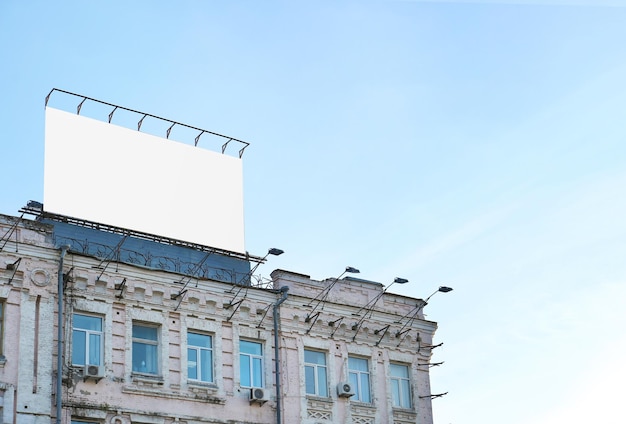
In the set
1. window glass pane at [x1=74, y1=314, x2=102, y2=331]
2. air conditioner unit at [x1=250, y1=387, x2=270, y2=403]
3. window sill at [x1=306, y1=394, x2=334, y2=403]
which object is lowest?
air conditioner unit at [x1=250, y1=387, x2=270, y2=403]

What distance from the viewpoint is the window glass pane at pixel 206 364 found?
3212 centimetres

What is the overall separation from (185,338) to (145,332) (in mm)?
1150

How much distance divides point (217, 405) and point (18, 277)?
6654 mm

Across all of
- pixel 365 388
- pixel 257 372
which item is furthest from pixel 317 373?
pixel 257 372

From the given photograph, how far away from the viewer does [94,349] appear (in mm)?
30172

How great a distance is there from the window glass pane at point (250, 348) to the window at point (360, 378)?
3215mm

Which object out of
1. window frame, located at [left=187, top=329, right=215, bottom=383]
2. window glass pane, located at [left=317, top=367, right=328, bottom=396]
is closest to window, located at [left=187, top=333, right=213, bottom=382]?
window frame, located at [left=187, top=329, right=215, bottom=383]

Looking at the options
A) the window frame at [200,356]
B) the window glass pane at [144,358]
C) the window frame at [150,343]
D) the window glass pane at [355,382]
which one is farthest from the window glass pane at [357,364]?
the window glass pane at [144,358]

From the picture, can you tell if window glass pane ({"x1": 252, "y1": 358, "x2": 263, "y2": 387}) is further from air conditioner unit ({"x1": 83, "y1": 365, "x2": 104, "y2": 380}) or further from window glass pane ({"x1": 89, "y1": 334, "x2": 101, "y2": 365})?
air conditioner unit ({"x1": 83, "y1": 365, "x2": 104, "y2": 380})

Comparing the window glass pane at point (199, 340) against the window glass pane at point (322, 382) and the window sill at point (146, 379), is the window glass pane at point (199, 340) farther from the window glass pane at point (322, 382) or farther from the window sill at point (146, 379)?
the window glass pane at point (322, 382)

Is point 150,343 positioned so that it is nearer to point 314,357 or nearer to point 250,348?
point 250,348

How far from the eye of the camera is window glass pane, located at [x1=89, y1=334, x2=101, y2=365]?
98.4 ft

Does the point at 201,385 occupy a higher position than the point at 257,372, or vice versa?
the point at 257,372

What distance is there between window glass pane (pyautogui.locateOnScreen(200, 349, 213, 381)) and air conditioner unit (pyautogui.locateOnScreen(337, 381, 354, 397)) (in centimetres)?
424
